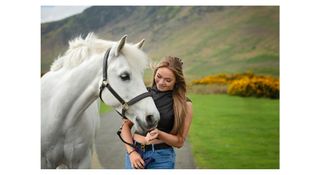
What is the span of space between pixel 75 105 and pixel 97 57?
389 mm

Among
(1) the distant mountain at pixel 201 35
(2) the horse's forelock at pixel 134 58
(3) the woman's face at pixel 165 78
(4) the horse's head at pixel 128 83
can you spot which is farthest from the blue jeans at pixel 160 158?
(1) the distant mountain at pixel 201 35

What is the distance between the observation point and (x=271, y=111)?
4.19 metres

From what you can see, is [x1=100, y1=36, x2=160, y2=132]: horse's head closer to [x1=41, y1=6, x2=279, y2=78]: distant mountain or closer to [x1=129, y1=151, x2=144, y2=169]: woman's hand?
[x1=129, y1=151, x2=144, y2=169]: woman's hand

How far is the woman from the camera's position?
2812 mm

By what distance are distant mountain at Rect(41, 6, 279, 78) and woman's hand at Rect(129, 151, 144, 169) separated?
152 centimetres

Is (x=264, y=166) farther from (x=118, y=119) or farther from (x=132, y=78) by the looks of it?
(x=132, y=78)

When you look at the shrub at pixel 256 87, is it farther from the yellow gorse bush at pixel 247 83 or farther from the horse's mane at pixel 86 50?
the horse's mane at pixel 86 50

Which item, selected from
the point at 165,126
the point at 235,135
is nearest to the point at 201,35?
the point at 235,135

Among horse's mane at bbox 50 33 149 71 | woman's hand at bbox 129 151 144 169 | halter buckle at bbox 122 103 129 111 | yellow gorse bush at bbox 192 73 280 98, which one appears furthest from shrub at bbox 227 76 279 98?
woman's hand at bbox 129 151 144 169

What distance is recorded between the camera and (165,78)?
9.76 ft

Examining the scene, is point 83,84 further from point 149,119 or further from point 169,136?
point 169,136

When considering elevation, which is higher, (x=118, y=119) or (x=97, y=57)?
(x=97, y=57)
